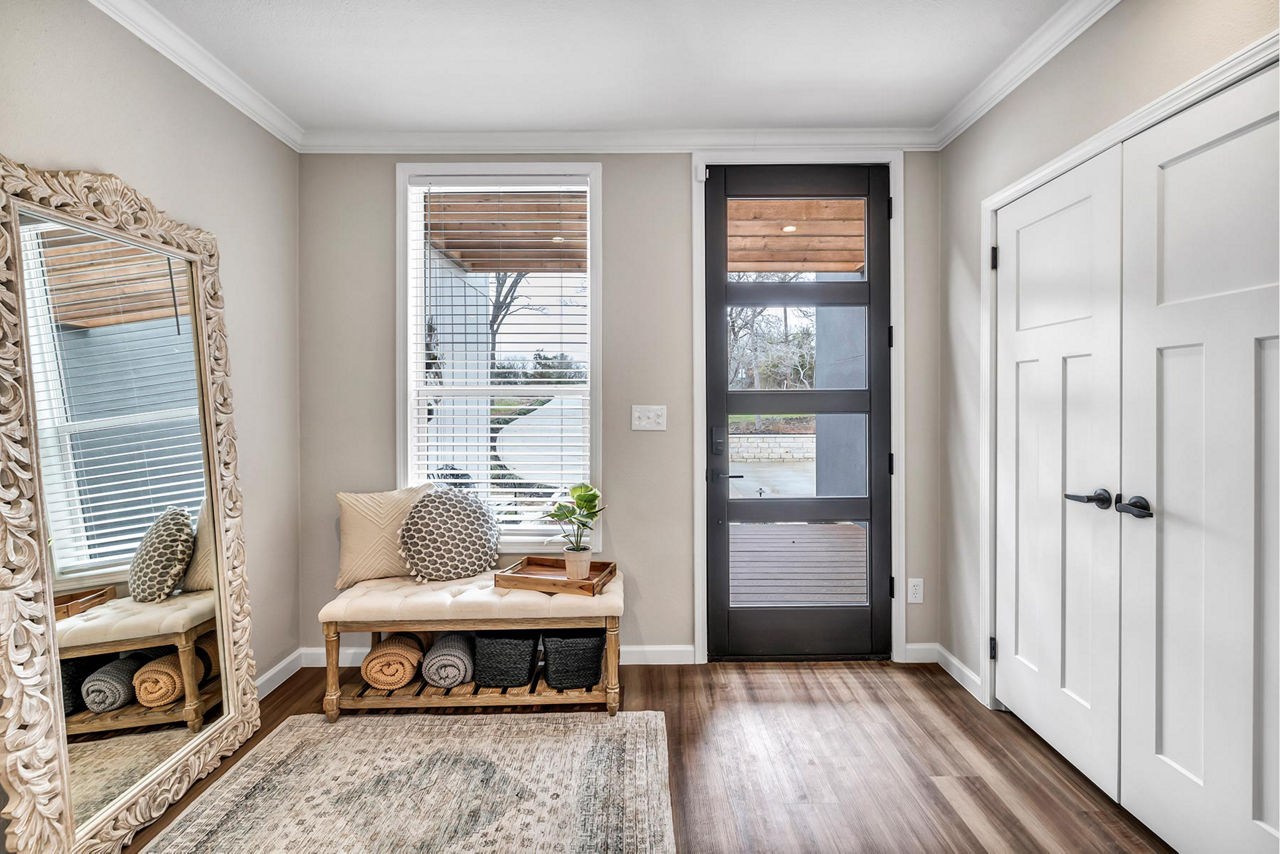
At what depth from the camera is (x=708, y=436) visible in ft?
9.93

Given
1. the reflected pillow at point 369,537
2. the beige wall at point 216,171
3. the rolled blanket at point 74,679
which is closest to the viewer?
the rolled blanket at point 74,679

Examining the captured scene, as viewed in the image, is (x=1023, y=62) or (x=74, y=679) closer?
(x=74, y=679)

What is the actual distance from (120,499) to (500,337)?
5.23ft

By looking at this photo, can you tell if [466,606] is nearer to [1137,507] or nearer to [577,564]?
[577,564]

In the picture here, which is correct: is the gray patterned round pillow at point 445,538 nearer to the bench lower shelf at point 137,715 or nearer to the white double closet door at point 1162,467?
the bench lower shelf at point 137,715

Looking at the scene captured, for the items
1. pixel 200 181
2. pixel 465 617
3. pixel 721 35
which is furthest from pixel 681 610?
pixel 200 181

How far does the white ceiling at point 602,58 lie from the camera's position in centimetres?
205

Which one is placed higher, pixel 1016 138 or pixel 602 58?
pixel 602 58

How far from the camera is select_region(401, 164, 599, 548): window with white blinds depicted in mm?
3023

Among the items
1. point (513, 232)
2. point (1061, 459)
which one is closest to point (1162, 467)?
point (1061, 459)

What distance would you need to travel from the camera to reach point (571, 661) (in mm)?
2592

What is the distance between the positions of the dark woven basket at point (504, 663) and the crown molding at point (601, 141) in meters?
2.22

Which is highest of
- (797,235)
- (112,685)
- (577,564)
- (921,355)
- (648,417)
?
(797,235)

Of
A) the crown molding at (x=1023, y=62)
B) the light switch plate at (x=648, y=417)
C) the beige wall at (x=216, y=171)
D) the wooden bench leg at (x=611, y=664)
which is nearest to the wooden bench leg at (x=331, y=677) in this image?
the beige wall at (x=216, y=171)
